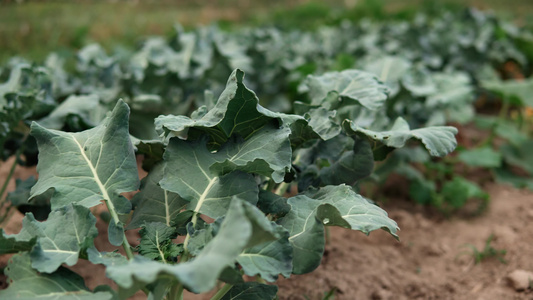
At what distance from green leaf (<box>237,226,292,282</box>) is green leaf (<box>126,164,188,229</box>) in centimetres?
38

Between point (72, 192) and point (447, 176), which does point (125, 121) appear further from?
point (447, 176)

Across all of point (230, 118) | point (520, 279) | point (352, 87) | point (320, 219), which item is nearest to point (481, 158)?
point (520, 279)

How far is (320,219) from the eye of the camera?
4.64 feet

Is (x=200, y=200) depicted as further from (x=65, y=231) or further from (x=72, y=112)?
(x=72, y=112)

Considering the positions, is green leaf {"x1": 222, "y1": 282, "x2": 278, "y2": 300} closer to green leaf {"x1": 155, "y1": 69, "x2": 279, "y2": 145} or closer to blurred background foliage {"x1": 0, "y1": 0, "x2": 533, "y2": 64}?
green leaf {"x1": 155, "y1": 69, "x2": 279, "y2": 145}

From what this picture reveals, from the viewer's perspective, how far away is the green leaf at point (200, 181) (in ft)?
4.62

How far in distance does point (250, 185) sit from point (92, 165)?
0.53 meters

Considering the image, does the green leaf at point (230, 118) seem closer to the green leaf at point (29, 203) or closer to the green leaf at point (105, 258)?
the green leaf at point (105, 258)

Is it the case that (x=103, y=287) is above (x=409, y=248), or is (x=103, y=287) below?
above

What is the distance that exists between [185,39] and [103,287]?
2.62m

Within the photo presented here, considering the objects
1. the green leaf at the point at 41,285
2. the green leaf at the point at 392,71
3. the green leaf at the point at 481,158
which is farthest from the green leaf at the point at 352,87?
the green leaf at the point at 481,158

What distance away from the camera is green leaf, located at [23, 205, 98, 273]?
50.5 inches

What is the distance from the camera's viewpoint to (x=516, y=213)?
9.29 feet

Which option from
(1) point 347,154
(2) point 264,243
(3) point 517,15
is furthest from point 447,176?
(3) point 517,15
